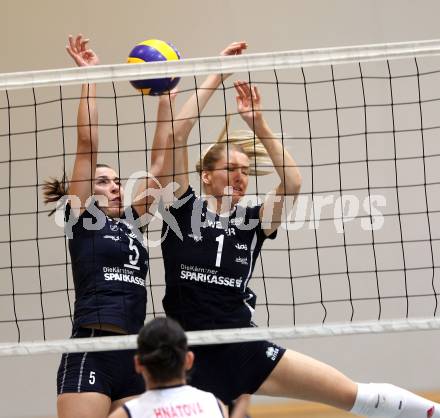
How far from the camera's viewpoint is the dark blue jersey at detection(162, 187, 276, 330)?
4.01 metres

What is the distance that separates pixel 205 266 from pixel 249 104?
0.78 metres

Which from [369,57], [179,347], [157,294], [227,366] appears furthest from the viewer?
[157,294]

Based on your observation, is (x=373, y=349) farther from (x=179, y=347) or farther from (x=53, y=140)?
(x=179, y=347)

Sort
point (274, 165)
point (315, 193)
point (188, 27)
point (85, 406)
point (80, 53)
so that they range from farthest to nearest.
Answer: point (188, 27) < point (315, 193) < point (80, 53) < point (274, 165) < point (85, 406)

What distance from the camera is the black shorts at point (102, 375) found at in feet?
12.6

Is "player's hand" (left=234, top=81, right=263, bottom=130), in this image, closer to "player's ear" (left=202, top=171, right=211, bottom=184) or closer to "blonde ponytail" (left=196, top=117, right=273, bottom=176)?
"blonde ponytail" (left=196, top=117, right=273, bottom=176)

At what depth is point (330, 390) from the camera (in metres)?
4.04

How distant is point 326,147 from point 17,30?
2514mm

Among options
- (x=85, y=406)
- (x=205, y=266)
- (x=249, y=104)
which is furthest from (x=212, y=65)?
(x=85, y=406)

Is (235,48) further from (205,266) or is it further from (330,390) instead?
Result: (330,390)

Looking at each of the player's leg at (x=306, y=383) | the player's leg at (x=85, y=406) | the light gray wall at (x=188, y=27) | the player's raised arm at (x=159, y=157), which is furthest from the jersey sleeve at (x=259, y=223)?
the light gray wall at (x=188, y=27)

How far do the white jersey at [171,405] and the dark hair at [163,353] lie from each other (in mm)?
43

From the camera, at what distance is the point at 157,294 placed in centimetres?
693

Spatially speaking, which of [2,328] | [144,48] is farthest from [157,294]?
[144,48]
